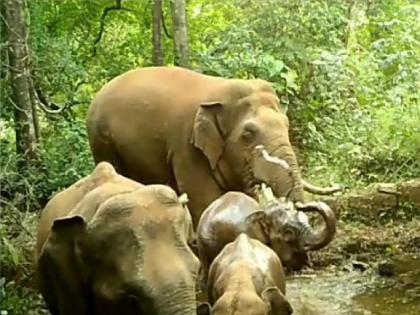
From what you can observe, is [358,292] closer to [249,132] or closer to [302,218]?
[302,218]

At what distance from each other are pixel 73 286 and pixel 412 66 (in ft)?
33.4

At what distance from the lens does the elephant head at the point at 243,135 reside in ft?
33.2

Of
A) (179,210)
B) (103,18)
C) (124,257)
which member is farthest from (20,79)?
(124,257)

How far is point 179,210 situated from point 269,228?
10.7ft

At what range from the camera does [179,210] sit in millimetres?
6012

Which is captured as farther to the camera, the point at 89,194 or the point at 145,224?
the point at 89,194

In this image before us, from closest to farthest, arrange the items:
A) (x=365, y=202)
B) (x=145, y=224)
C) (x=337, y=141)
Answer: (x=145, y=224) → (x=365, y=202) → (x=337, y=141)

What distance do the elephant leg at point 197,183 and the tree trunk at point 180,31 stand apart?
293 centimetres

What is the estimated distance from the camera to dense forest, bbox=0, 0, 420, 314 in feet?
36.0

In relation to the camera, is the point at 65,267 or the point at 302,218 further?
the point at 302,218

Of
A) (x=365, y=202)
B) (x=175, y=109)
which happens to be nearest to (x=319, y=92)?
(x=365, y=202)

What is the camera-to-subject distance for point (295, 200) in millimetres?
9789

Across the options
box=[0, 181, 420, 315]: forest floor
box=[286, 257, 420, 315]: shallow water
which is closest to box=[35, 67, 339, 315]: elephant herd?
box=[286, 257, 420, 315]: shallow water

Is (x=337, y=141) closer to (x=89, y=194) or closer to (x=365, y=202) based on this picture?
(x=365, y=202)
